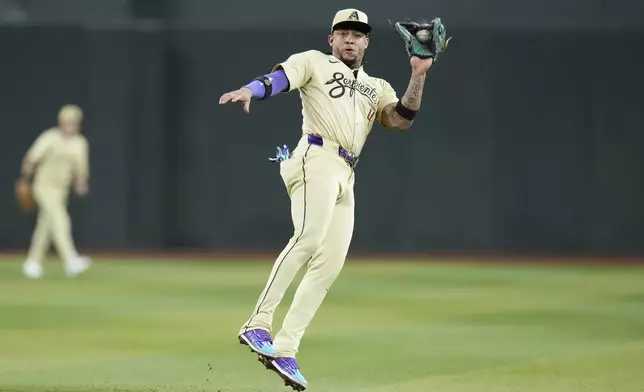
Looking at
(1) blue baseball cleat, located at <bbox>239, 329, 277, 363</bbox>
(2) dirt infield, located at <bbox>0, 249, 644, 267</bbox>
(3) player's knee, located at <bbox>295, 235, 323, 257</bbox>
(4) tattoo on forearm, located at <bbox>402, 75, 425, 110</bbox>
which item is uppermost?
(4) tattoo on forearm, located at <bbox>402, 75, 425, 110</bbox>

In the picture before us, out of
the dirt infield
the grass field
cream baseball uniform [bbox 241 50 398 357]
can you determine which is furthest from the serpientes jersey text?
the dirt infield

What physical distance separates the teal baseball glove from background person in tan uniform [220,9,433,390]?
0.06 m

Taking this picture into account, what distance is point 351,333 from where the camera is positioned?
11.2 meters

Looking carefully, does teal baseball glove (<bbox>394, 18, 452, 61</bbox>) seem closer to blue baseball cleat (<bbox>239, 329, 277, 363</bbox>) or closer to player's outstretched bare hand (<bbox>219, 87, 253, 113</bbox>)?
player's outstretched bare hand (<bbox>219, 87, 253, 113</bbox>)

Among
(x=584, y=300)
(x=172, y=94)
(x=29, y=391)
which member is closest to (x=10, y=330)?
(x=29, y=391)

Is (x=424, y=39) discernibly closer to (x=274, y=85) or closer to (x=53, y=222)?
(x=274, y=85)

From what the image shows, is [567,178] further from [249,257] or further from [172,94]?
[172,94]

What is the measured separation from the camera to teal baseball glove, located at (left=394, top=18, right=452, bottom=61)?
7.80 meters

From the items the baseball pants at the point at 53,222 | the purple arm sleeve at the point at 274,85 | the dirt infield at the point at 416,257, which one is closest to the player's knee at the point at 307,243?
Answer: the purple arm sleeve at the point at 274,85

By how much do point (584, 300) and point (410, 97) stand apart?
23.9ft

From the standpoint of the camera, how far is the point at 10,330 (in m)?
11.2

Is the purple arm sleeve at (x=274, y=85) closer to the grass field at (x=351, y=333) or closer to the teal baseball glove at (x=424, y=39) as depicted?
the teal baseball glove at (x=424, y=39)

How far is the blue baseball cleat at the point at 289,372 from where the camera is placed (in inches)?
293

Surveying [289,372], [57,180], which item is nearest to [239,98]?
[289,372]
